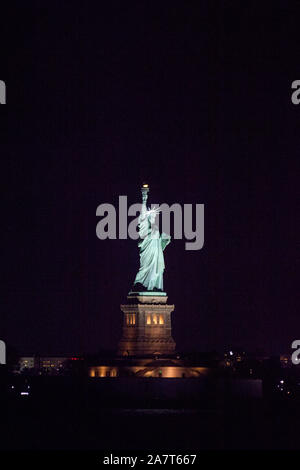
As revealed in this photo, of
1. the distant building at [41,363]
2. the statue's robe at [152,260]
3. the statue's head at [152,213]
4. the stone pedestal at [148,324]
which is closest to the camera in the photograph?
the statue's head at [152,213]

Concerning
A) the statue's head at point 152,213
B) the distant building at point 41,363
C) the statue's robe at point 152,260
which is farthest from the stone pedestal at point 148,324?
the distant building at point 41,363

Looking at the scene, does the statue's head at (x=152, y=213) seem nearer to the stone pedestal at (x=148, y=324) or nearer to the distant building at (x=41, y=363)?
the stone pedestal at (x=148, y=324)

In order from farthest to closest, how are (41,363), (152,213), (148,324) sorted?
(41,363)
(148,324)
(152,213)

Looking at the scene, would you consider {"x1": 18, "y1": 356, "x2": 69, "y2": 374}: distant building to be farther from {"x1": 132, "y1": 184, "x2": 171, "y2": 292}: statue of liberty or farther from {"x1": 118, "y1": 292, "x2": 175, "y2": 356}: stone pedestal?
{"x1": 132, "y1": 184, "x2": 171, "y2": 292}: statue of liberty

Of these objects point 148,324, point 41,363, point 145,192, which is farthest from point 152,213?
point 41,363

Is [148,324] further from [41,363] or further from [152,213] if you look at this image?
[41,363]

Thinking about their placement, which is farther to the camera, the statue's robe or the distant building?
the distant building

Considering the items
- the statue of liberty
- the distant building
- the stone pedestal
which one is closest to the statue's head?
the statue of liberty

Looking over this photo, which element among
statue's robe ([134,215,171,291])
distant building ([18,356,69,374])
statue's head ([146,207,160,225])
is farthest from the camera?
distant building ([18,356,69,374])
